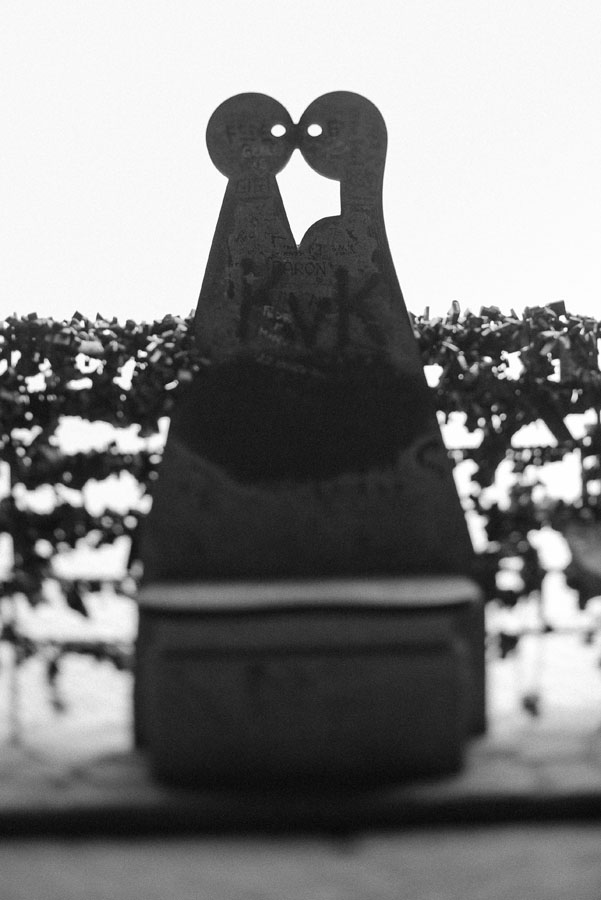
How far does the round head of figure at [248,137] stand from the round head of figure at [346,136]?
0.09 m

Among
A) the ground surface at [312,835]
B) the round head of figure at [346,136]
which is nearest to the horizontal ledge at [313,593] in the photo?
the ground surface at [312,835]

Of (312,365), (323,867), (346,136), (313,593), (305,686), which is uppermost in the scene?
(346,136)

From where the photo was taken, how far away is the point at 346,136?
134 inches

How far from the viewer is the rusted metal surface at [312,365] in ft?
11.0

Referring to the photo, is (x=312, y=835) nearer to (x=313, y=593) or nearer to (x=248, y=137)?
(x=313, y=593)

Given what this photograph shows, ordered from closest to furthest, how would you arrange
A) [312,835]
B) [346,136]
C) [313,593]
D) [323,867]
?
[323,867] → [312,835] → [313,593] → [346,136]

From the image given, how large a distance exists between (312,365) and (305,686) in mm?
1113

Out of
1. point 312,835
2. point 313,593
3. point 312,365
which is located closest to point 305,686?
point 313,593

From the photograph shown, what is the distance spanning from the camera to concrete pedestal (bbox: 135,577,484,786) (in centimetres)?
283

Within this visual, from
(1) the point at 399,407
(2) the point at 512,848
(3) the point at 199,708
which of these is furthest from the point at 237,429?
(2) the point at 512,848

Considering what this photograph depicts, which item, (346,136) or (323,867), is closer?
(323,867)

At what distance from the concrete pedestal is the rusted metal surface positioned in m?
0.46

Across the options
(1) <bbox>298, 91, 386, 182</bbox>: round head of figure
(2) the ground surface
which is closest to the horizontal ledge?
(2) the ground surface

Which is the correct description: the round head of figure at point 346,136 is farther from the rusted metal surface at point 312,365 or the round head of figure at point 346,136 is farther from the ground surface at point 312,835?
the ground surface at point 312,835
